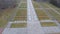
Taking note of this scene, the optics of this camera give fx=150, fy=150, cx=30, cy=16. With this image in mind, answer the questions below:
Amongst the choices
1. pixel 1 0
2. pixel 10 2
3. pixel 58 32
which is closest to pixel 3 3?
pixel 1 0

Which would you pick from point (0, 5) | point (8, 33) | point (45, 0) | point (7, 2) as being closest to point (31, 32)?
point (8, 33)

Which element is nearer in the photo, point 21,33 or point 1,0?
point 21,33

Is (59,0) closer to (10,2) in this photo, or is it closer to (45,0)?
(10,2)

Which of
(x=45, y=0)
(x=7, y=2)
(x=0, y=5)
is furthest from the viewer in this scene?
(x=45, y=0)

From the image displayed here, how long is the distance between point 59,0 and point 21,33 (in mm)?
11689

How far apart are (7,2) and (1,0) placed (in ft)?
3.36

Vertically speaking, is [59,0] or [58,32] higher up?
[58,32]

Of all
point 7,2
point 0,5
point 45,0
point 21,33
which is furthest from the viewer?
point 45,0

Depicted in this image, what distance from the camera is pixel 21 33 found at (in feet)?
19.7

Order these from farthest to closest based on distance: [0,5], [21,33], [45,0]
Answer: [45,0] → [0,5] → [21,33]

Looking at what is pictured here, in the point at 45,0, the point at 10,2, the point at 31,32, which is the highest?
the point at 31,32

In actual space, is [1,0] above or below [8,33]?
below

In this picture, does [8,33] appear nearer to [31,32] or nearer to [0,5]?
[31,32]

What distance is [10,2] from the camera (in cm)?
1859
